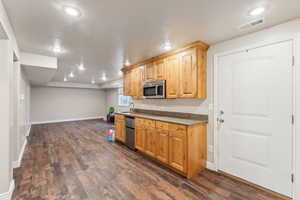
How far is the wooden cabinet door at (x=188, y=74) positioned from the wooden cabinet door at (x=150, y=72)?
884 millimetres

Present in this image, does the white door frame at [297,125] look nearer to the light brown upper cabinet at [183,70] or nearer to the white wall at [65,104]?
the light brown upper cabinet at [183,70]

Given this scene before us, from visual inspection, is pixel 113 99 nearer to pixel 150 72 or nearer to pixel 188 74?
pixel 150 72

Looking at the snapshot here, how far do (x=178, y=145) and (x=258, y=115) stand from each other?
1414 millimetres

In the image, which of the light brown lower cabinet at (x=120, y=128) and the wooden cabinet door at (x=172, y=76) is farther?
the light brown lower cabinet at (x=120, y=128)

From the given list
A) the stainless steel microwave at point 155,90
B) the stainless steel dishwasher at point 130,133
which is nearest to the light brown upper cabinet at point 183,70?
the stainless steel microwave at point 155,90

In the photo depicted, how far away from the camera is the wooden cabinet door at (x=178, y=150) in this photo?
2373 millimetres

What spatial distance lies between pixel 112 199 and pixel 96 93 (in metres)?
8.79

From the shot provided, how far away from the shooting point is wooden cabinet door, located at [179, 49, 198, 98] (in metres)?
2.65

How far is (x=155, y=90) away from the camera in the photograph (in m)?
3.43

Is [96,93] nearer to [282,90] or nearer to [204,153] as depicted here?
[204,153]

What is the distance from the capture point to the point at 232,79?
244cm

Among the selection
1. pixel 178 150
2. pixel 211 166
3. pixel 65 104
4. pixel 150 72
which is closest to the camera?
pixel 178 150

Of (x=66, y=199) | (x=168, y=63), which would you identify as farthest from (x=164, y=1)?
(x=66, y=199)

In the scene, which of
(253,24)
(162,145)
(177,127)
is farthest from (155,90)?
(253,24)
